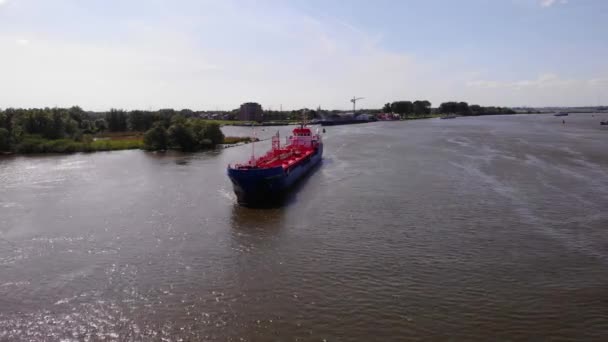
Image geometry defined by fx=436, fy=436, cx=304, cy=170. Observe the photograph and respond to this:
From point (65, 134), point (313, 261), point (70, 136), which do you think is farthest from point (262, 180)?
point (70, 136)

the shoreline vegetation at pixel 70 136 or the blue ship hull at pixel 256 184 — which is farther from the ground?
the shoreline vegetation at pixel 70 136

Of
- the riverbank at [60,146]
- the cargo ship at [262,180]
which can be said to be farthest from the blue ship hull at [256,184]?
the riverbank at [60,146]

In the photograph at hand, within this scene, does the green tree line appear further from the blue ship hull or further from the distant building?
the distant building

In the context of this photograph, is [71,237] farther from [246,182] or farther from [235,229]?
[246,182]

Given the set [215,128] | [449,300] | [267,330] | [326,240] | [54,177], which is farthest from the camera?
[215,128]

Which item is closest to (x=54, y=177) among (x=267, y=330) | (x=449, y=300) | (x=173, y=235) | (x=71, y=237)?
(x=71, y=237)

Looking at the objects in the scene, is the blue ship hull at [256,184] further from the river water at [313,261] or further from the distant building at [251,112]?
the distant building at [251,112]

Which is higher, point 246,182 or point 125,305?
point 246,182

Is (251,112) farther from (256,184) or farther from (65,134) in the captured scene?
(256,184)
